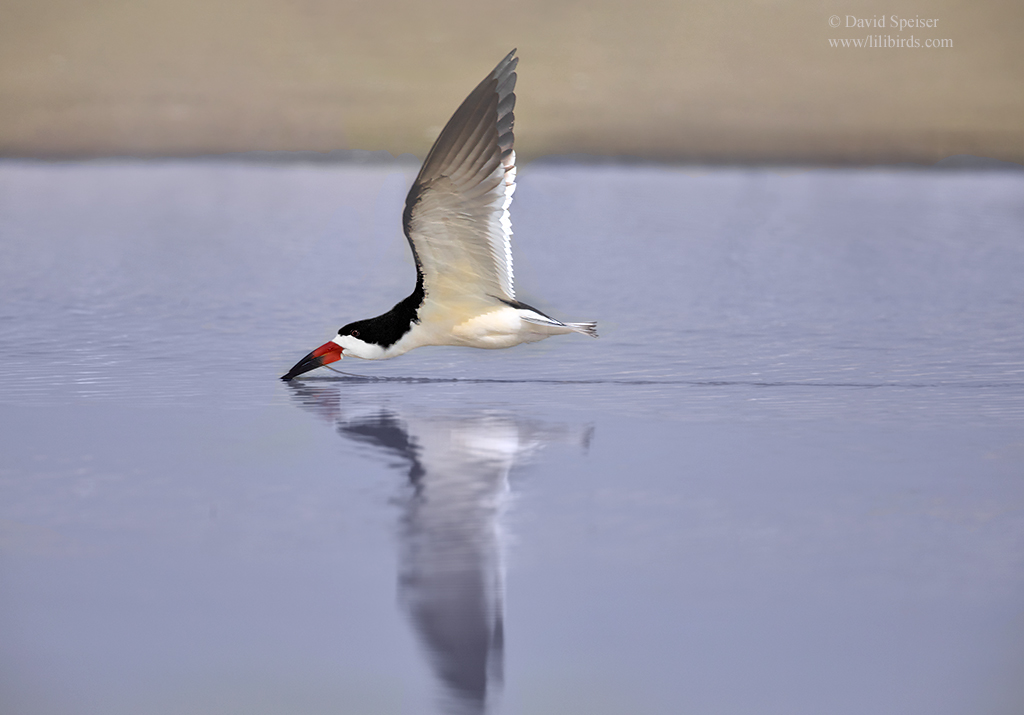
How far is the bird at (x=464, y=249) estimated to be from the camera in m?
5.14

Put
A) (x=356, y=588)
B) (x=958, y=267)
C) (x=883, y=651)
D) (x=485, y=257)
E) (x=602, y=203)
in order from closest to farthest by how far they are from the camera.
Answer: (x=883, y=651) → (x=356, y=588) → (x=485, y=257) → (x=958, y=267) → (x=602, y=203)

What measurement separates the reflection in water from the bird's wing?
0.78 metres

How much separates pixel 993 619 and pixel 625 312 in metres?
5.13

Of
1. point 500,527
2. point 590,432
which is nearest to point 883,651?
point 500,527

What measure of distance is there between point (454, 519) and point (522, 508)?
25cm

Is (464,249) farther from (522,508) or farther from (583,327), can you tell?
(522,508)

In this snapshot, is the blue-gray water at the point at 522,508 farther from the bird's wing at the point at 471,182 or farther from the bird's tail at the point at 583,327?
the bird's wing at the point at 471,182

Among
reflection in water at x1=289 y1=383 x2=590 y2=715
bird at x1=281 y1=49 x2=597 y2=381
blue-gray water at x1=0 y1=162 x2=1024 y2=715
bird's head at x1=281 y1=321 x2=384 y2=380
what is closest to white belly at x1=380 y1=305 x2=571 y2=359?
bird at x1=281 y1=49 x2=597 y2=381

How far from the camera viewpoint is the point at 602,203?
19.3 meters

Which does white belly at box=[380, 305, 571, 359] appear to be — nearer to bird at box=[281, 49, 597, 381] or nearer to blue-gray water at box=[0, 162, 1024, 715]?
bird at box=[281, 49, 597, 381]

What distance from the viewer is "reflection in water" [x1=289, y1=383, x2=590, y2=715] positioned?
2783 millimetres

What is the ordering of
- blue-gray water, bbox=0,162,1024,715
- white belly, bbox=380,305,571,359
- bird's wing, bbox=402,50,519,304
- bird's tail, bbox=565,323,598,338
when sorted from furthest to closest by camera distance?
1. white belly, bbox=380,305,571,359
2. bird's tail, bbox=565,323,598,338
3. bird's wing, bbox=402,50,519,304
4. blue-gray water, bbox=0,162,1024,715

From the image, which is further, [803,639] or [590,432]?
[590,432]

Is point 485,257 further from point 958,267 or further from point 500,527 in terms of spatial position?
point 958,267
